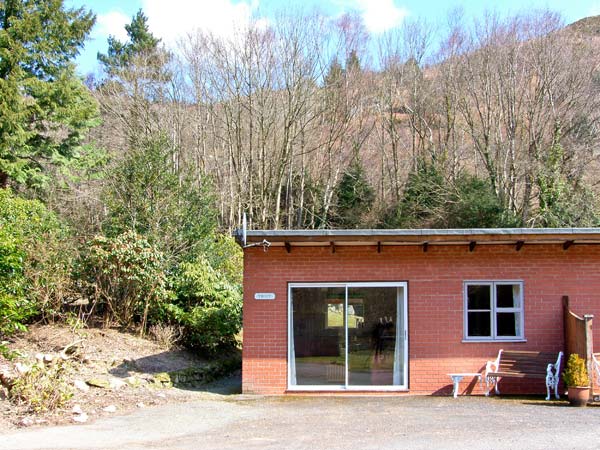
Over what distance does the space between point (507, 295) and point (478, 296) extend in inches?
23.6

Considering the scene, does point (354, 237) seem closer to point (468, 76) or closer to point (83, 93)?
point (83, 93)

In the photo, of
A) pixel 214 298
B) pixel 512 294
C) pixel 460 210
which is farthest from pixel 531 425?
pixel 460 210

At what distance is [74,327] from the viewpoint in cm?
1599

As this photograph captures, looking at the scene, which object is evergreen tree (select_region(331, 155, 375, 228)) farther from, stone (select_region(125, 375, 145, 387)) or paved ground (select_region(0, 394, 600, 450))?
paved ground (select_region(0, 394, 600, 450))

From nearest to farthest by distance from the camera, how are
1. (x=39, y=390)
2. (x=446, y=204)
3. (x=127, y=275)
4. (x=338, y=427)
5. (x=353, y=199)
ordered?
(x=338, y=427) < (x=39, y=390) < (x=127, y=275) < (x=446, y=204) < (x=353, y=199)

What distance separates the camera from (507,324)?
13.5 meters

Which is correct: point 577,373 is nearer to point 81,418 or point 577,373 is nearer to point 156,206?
point 81,418

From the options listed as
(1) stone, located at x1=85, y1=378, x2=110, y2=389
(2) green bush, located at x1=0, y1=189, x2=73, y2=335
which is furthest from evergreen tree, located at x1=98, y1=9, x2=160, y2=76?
(1) stone, located at x1=85, y1=378, x2=110, y2=389

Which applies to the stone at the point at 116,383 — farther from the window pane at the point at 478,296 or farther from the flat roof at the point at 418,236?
the window pane at the point at 478,296

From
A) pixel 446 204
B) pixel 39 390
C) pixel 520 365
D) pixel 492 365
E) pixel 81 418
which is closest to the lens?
pixel 81 418

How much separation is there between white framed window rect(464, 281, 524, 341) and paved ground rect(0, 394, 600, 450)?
1497 millimetres

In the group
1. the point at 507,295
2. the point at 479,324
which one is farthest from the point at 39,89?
the point at 507,295

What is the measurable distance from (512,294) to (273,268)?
16.5 ft

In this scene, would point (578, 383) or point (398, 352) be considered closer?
point (578, 383)
